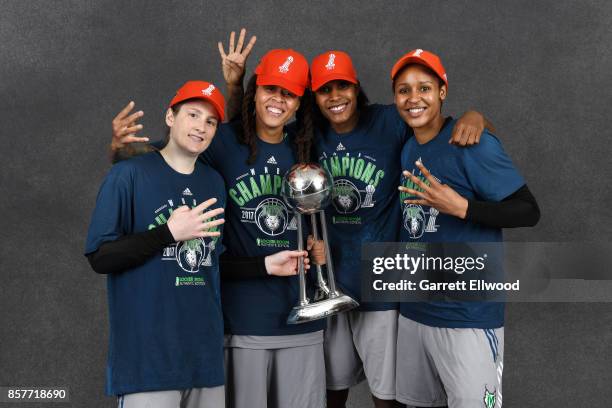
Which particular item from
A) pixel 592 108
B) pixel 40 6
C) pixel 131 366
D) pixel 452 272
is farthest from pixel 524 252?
pixel 40 6

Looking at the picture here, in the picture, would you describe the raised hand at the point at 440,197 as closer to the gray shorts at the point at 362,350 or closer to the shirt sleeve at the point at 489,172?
the shirt sleeve at the point at 489,172

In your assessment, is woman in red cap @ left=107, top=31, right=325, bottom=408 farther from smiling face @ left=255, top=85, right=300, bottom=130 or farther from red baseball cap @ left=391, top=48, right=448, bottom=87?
red baseball cap @ left=391, top=48, right=448, bottom=87

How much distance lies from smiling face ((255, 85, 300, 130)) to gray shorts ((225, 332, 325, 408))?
0.95 meters

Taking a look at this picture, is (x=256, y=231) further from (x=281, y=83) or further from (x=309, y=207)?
(x=281, y=83)

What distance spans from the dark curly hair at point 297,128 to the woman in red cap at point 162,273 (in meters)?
0.32

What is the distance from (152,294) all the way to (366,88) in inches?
105

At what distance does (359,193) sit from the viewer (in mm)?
3346

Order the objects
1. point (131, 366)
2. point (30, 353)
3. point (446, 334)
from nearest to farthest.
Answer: point (131, 366) < point (446, 334) < point (30, 353)

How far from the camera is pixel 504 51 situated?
4.92m

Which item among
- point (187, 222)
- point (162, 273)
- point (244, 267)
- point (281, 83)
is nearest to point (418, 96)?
point (281, 83)

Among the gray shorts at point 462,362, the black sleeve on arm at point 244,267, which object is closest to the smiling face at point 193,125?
the black sleeve on arm at point 244,267

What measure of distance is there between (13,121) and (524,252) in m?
3.56

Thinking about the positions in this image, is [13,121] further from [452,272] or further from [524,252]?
[524,252]

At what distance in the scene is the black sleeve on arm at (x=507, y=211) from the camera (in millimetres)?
2926
